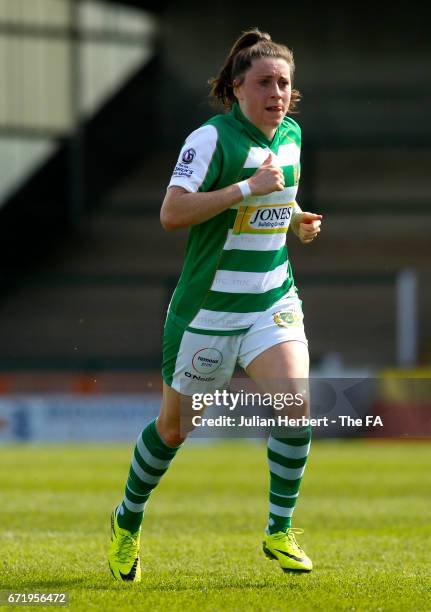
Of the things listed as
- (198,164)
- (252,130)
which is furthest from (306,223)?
(198,164)

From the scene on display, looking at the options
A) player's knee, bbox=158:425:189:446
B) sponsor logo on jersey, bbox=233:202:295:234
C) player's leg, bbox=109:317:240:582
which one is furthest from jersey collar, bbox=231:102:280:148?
player's knee, bbox=158:425:189:446

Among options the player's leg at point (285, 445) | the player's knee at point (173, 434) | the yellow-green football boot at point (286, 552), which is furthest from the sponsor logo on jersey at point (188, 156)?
the yellow-green football boot at point (286, 552)

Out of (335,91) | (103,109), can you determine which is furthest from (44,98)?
(335,91)

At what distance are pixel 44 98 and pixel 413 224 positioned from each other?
783cm

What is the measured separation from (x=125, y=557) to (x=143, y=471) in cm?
34

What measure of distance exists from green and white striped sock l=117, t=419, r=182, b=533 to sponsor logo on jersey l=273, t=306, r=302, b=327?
634 millimetres

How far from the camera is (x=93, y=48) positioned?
27234mm

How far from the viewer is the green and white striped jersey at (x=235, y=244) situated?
4.96 metres

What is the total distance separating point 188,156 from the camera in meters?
4.88

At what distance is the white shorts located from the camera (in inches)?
197

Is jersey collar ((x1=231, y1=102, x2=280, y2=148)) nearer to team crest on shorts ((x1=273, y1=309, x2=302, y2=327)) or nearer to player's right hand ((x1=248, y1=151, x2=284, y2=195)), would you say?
player's right hand ((x1=248, y1=151, x2=284, y2=195))

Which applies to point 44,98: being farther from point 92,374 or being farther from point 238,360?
point 238,360

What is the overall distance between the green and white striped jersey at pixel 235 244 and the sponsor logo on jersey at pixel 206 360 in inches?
3.0

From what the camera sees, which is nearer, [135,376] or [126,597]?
[126,597]
